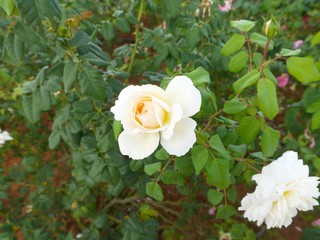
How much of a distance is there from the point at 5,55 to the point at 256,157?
85 centimetres

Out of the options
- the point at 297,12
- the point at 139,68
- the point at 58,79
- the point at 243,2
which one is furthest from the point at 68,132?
the point at 297,12

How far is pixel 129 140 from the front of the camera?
2.15ft

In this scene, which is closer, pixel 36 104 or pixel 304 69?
pixel 304 69

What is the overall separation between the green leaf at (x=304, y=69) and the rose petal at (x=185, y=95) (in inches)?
11.0

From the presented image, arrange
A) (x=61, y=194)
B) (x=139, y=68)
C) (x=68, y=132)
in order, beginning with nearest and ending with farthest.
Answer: (x=68, y=132), (x=139, y=68), (x=61, y=194)

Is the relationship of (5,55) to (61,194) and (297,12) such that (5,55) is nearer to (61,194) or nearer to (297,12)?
(61,194)

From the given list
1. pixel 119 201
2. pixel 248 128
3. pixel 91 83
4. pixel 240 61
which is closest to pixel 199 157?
pixel 248 128

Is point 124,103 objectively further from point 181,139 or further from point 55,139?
point 55,139

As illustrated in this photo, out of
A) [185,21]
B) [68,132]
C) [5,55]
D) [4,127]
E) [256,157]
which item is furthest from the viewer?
[4,127]

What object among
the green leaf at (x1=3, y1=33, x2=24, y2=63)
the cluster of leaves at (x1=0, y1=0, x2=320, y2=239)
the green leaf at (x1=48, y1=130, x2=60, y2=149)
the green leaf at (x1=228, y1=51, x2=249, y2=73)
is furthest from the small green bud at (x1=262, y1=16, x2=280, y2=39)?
the green leaf at (x1=48, y1=130, x2=60, y2=149)

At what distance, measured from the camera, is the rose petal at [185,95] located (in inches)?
24.5

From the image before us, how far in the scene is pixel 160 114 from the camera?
62 centimetres

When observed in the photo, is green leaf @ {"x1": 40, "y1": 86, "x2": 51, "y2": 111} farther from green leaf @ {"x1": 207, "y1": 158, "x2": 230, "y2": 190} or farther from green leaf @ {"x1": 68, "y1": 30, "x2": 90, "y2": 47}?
green leaf @ {"x1": 207, "y1": 158, "x2": 230, "y2": 190}

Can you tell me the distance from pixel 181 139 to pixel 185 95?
0.08 metres
